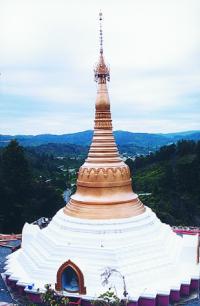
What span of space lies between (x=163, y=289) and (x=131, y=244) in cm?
233

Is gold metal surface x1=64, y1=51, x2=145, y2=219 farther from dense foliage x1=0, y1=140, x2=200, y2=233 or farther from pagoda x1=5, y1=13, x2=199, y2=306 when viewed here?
dense foliage x1=0, y1=140, x2=200, y2=233

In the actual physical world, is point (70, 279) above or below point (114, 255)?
below

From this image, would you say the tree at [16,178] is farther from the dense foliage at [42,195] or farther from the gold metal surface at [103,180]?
the gold metal surface at [103,180]

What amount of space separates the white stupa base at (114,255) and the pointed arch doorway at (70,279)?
0.30 metres

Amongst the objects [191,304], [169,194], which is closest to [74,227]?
[191,304]

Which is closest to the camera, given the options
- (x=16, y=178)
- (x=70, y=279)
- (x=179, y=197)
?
(x=70, y=279)

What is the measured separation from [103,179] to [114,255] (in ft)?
12.6

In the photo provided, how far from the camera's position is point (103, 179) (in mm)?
20406

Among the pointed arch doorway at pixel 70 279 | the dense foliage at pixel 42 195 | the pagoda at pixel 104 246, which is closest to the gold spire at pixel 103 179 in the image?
the pagoda at pixel 104 246

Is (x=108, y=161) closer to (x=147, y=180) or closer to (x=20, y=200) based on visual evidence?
(x=20, y=200)

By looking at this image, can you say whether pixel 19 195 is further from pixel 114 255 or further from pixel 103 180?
pixel 114 255

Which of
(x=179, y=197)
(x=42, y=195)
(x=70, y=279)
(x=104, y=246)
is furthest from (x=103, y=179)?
(x=179, y=197)

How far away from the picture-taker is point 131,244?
18.9m

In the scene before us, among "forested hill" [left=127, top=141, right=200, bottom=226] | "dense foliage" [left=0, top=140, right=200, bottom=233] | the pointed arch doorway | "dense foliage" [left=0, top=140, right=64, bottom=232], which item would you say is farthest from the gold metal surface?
"forested hill" [left=127, top=141, right=200, bottom=226]
